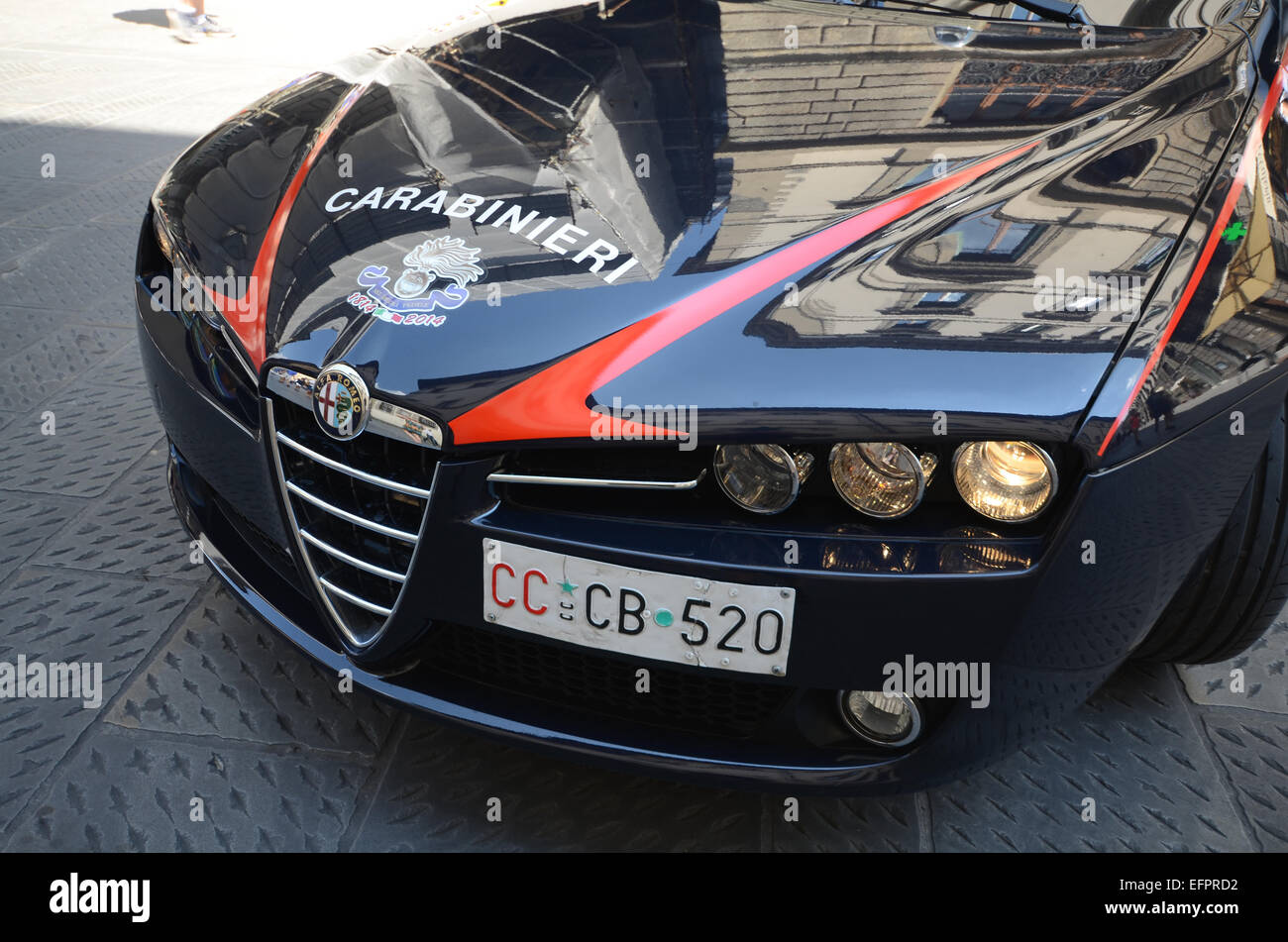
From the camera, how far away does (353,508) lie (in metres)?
1.56

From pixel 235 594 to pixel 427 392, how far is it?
2.33 feet

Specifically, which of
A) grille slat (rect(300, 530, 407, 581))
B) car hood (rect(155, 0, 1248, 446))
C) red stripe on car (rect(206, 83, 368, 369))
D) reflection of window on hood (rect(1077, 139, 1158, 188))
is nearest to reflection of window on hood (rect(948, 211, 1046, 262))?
car hood (rect(155, 0, 1248, 446))

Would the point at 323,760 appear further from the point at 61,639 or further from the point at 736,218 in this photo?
the point at 736,218

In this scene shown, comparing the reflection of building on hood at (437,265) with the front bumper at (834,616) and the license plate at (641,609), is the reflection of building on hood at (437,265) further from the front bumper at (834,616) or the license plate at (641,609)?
the license plate at (641,609)

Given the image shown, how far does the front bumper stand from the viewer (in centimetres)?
133

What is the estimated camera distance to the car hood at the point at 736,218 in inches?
52.7

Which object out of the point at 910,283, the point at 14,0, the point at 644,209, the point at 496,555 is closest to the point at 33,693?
the point at 496,555

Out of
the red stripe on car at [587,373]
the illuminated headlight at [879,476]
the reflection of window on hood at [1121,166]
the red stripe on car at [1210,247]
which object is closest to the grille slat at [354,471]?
the red stripe on car at [587,373]

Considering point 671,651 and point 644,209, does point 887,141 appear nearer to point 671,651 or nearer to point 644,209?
point 644,209

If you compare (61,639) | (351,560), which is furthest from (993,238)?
(61,639)

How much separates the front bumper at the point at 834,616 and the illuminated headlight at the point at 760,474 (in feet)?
0.18

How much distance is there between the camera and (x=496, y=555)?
56.0 inches

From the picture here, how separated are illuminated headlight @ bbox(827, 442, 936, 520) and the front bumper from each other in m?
0.10

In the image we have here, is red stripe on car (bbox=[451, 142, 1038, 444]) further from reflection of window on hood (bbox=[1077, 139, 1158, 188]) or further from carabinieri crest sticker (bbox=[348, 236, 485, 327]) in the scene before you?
reflection of window on hood (bbox=[1077, 139, 1158, 188])
